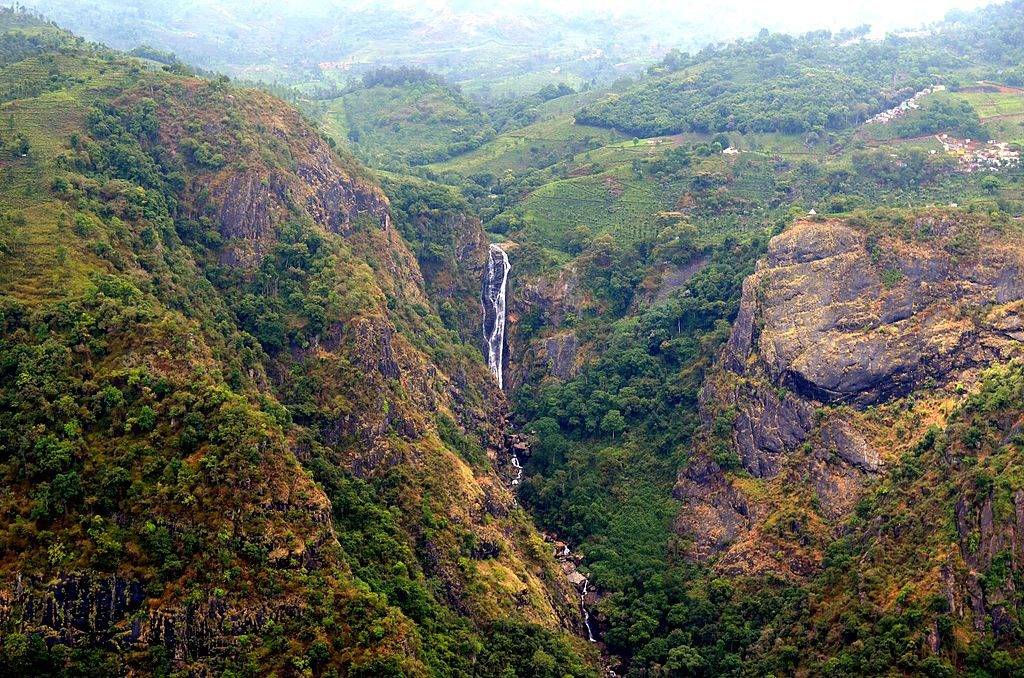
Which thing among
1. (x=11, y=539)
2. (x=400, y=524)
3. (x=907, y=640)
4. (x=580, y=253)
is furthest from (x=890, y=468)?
(x=11, y=539)

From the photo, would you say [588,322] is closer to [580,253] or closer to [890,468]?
[580,253]

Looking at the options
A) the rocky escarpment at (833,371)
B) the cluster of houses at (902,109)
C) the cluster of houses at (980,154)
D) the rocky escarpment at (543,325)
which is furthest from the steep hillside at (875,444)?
the cluster of houses at (902,109)

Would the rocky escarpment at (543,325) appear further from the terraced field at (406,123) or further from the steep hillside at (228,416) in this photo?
the terraced field at (406,123)

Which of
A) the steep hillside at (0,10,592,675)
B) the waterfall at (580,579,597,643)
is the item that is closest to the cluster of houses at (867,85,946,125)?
the steep hillside at (0,10,592,675)

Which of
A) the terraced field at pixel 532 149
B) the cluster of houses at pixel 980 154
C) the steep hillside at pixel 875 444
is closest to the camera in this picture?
the steep hillside at pixel 875 444

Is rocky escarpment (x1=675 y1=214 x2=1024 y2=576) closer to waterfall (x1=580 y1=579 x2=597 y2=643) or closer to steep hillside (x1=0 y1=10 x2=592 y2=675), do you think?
waterfall (x1=580 y1=579 x2=597 y2=643)

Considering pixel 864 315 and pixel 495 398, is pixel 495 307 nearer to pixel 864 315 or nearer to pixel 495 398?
pixel 495 398
